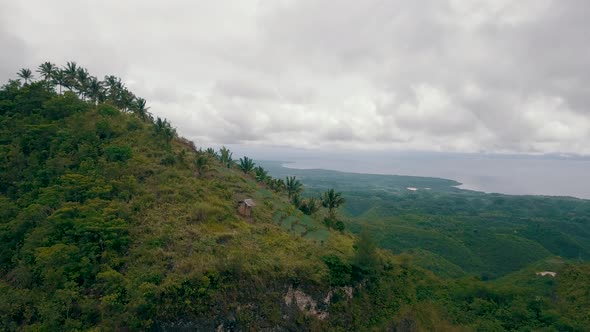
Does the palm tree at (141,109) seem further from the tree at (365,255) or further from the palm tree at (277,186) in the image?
the tree at (365,255)

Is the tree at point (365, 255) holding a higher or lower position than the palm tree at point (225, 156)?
lower

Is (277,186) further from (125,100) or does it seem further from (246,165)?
(125,100)

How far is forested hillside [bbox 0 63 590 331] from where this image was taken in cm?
→ 1998

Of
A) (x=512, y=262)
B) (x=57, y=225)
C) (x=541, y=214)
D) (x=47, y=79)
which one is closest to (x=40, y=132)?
(x=47, y=79)

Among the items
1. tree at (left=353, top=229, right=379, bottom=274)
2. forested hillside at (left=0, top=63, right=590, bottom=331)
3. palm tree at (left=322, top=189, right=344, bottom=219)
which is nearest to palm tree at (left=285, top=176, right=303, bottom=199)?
forested hillside at (left=0, top=63, right=590, bottom=331)

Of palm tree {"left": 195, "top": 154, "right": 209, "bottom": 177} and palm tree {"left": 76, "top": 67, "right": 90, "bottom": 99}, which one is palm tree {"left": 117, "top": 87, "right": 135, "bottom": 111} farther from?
palm tree {"left": 195, "top": 154, "right": 209, "bottom": 177}

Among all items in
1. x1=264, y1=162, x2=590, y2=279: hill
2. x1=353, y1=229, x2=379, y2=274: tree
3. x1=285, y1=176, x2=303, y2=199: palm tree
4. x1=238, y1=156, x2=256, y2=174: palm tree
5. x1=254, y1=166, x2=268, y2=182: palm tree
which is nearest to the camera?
x1=353, y1=229, x2=379, y2=274: tree

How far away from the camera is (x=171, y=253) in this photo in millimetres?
21953

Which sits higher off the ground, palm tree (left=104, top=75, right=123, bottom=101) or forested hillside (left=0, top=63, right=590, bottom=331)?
palm tree (left=104, top=75, right=123, bottom=101)

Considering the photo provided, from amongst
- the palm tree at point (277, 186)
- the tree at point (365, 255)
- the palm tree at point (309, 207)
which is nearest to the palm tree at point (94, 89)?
the palm tree at point (277, 186)

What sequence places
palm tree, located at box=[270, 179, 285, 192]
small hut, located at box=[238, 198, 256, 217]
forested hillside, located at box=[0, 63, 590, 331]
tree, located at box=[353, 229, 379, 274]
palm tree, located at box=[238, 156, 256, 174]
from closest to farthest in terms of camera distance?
1. forested hillside, located at box=[0, 63, 590, 331]
2. tree, located at box=[353, 229, 379, 274]
3. small hut, located at box=[238, 198, 256, 217]
4. palm tree, located at box=[270, 179, 285, 192]
5. palm tree, located at box=[238, 156, 256, 174]

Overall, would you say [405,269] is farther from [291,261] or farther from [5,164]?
[5,164]

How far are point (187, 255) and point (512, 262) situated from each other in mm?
76961

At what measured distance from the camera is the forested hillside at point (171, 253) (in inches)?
787
